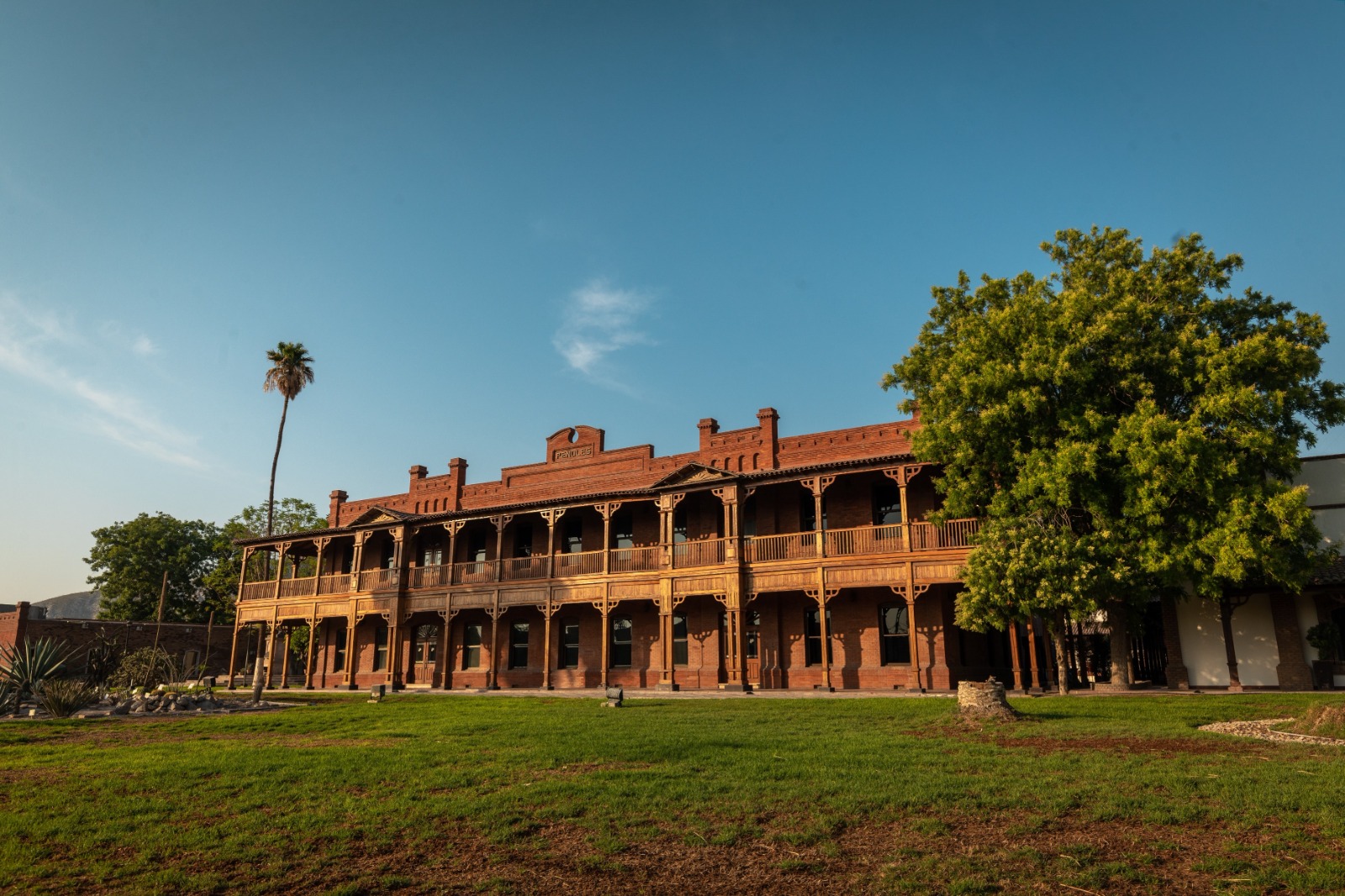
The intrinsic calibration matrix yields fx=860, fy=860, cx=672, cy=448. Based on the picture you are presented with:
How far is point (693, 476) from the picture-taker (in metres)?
27.8

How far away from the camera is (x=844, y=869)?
254 inches

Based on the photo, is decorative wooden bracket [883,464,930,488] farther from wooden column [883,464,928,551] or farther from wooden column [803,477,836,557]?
wooden column [803,477,836,557]

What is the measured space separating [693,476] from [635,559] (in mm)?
3464

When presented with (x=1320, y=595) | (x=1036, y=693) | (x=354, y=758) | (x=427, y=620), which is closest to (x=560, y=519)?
(x=427, y=620)

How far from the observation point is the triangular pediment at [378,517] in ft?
109

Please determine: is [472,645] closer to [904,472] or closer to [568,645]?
[568,645]

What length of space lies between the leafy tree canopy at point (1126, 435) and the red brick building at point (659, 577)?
306 centimetres

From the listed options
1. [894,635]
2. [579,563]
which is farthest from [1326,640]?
[579,563]

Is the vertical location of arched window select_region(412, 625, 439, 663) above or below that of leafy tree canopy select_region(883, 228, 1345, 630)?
below

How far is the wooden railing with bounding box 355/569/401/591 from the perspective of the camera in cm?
3275

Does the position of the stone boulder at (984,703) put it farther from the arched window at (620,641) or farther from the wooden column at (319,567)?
the wooden column at (319,567)

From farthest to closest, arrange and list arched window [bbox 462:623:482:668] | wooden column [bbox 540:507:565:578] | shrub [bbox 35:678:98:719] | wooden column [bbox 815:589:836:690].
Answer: arched window [bbox 462:623:482:668] → wooden column [bbox 540:507:565:578] → wooden column [bbox 815:589:836:690] → shrub [bbox 35:678:98:719]

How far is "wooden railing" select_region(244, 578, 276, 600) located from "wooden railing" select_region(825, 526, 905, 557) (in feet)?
79.6

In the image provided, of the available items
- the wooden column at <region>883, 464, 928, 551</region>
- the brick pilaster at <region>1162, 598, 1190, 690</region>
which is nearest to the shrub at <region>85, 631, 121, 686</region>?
the wooden column at <region>883, 464, 928, 551</region>
